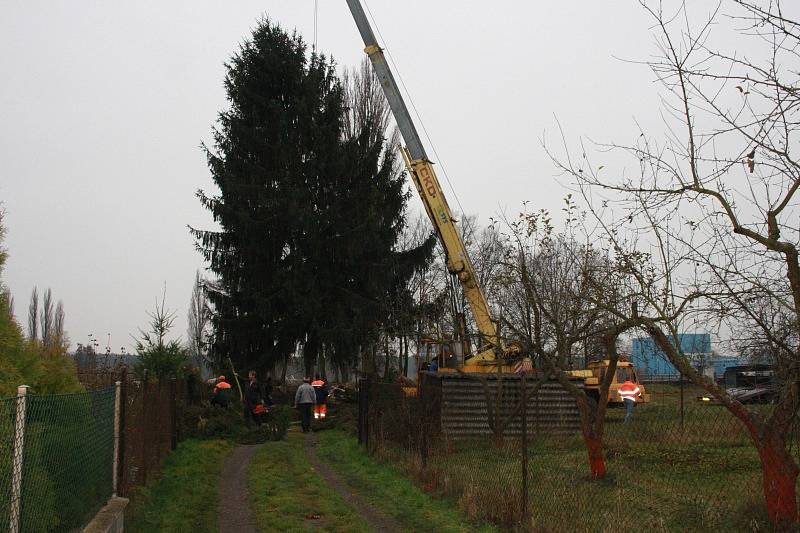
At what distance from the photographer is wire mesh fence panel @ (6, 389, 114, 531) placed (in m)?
5.80

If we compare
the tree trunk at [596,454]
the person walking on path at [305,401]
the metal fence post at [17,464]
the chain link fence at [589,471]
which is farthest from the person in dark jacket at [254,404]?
the metal fence post at [17,464]

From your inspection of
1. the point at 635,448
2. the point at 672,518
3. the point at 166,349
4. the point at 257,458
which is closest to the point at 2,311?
the point at 672,518

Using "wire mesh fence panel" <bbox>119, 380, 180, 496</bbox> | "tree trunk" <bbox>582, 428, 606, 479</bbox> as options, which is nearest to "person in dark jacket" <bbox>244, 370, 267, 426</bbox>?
"wire mesh fence panel" <bbox>119, 380, 180, 496</bbox>

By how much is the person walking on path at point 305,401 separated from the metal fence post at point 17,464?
1762cm

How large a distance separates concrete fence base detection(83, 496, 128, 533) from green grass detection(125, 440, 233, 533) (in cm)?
42

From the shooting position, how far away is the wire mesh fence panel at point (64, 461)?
5796 mm

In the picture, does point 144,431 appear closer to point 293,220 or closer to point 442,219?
point 442,219

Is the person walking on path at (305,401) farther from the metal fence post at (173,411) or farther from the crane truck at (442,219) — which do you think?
the metal fence post at (173,411)

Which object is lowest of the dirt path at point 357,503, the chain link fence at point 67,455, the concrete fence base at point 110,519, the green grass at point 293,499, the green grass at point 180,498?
the dirt path at point 357,503

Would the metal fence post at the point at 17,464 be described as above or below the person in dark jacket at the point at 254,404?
above

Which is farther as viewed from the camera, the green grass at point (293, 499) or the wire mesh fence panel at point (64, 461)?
the green grass at point (293, 499)

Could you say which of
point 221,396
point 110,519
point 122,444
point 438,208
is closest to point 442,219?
point 438,208

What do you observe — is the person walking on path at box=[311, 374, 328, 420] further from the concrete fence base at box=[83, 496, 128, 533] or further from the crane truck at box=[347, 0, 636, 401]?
the concrete fence base at box=[83, 496, 128, 533]

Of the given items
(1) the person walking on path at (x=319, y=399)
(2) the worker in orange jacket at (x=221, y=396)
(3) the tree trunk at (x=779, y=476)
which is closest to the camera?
(3) the tree trunk at (x=779, y=476)
